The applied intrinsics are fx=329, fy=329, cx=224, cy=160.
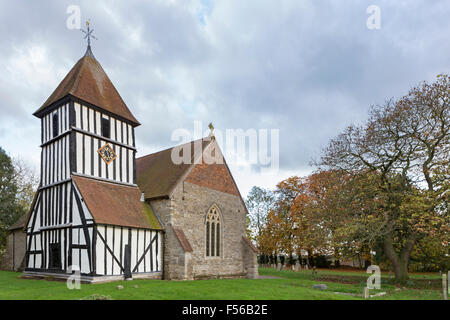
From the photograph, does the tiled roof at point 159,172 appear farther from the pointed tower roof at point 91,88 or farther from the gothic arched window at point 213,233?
the pointed tower roof at point 91,88

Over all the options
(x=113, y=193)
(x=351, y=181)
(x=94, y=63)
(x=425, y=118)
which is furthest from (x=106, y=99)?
(x=425, y=118)

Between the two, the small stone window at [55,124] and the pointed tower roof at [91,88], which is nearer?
the pointed tower roof at [91,88]

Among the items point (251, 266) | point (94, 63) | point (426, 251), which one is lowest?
point (251, 266)

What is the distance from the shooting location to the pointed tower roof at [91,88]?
18.7 m

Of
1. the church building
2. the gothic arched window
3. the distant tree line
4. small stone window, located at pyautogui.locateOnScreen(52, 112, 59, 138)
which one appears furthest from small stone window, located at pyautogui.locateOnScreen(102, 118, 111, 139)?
the distant tree line

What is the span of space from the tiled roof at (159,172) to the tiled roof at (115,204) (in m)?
1.08

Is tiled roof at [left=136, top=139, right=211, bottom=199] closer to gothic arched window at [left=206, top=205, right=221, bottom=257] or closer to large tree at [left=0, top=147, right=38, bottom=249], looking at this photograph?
gothic arched window at [left=206, top=205, right=221, bottom=257]

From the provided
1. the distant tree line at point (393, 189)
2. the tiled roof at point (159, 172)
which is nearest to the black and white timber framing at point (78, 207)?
the tiled roof at point (159, 172)

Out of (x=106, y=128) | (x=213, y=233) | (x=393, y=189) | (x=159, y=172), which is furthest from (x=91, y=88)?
(x=393, y=189)

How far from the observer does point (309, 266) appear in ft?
130
